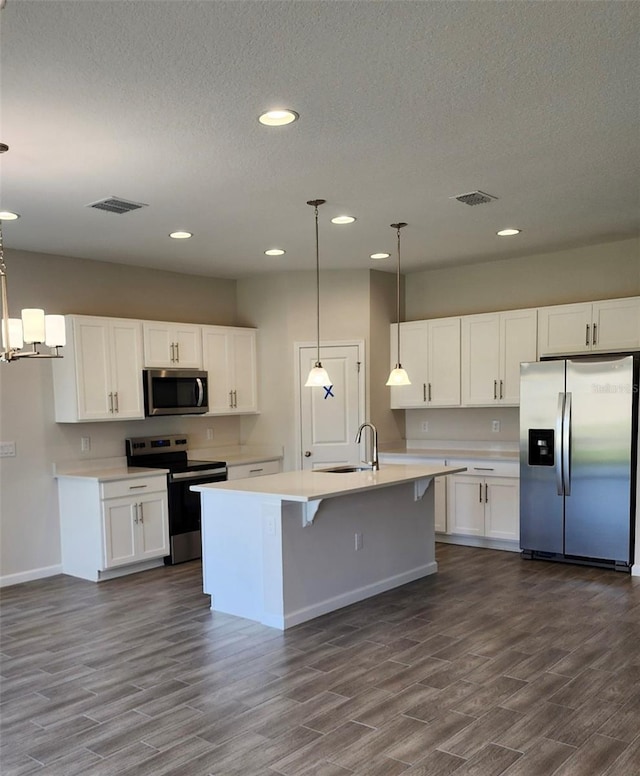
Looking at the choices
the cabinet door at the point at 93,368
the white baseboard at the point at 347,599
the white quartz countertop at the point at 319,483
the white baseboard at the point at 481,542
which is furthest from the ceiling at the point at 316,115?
the white baseboard at the point at 481,542

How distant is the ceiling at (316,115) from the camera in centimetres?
217

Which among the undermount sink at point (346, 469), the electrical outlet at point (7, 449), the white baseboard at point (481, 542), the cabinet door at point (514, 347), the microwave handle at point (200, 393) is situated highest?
the cabinet door at point (514, 347)

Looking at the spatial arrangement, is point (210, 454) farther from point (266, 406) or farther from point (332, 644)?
point (332, 644)

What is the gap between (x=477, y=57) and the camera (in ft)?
7.91

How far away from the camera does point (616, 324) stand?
5.43m

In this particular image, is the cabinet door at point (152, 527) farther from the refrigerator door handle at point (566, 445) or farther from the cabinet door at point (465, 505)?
the refrigerator door handle at point (566, 445)

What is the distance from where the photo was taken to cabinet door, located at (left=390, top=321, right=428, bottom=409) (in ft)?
21.9

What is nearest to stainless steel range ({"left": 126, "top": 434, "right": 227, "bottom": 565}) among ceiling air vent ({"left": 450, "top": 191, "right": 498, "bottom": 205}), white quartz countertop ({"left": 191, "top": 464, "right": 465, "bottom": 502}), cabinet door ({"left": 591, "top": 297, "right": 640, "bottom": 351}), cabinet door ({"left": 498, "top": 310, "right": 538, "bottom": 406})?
white quartz countertop ({"left": 191, "top": 464, "right": 465, "bottom": 502})

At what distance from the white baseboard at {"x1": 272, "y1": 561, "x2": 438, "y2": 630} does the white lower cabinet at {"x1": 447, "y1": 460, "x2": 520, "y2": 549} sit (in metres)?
0.83

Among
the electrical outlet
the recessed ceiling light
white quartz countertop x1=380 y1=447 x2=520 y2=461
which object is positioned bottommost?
white quartz countertop x1=380 y1=447 x2=520 y2=461

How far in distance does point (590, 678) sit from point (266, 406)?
4.40 meters

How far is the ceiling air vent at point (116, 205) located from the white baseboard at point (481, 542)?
420 centimetres

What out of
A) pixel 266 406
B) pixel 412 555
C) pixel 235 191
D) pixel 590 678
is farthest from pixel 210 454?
pixel 590 678

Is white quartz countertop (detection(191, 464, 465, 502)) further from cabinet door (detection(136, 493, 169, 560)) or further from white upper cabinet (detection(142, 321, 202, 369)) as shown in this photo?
white upper cabinet (detection(142, 321, 202, 369))
